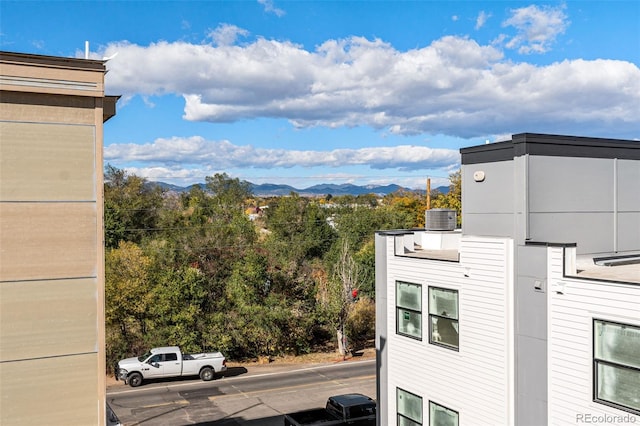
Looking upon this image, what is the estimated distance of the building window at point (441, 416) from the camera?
1402 centimetres

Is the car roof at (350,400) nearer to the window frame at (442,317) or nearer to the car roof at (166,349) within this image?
the window frame at (442,317)

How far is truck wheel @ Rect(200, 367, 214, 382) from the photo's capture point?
2972 cm

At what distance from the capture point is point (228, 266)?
123 ft

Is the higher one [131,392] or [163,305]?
[163,305]

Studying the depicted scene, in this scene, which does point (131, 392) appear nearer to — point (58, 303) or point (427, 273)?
point (427, 273)

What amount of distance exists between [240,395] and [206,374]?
11.3 feet

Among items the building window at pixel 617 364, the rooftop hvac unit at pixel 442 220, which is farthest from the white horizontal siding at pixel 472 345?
the rooftop hvac unit at pixel 442 220

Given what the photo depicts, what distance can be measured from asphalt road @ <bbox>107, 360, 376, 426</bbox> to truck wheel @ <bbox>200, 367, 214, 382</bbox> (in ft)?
1.00

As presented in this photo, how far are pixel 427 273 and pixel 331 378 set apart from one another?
17224mm

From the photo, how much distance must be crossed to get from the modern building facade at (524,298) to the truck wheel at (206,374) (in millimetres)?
15545

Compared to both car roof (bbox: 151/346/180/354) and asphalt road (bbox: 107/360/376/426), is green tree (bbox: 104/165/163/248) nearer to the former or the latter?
car roof (bbox: 151/346/180/354)

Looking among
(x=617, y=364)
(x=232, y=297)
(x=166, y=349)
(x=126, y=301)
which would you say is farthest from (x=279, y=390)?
(x=617, y=364)

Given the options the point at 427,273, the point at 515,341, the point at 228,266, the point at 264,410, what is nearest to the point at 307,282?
the point at 228,266

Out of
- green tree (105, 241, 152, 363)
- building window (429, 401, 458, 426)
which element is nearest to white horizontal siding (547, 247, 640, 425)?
building window (429, 401, 458, 426)
